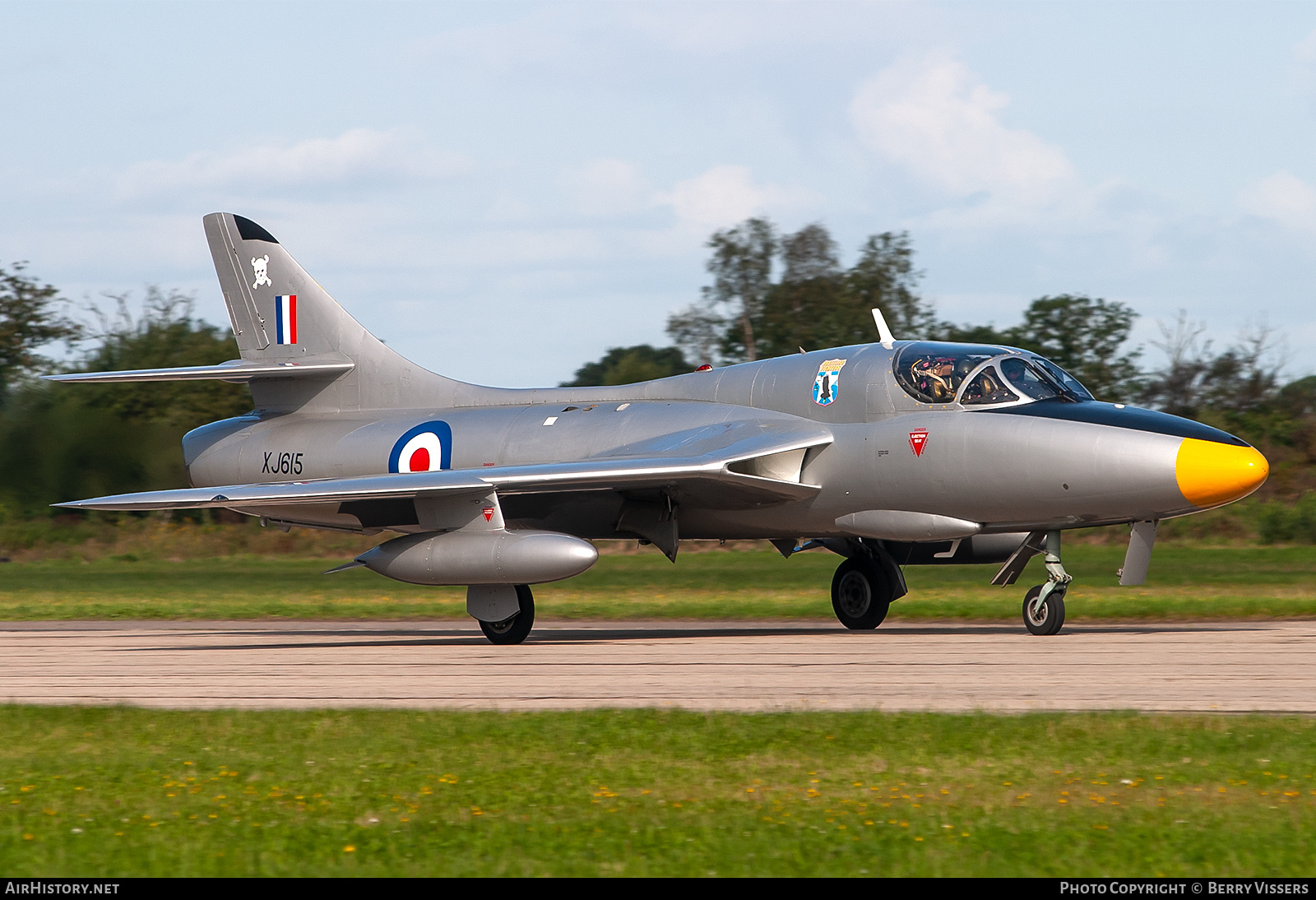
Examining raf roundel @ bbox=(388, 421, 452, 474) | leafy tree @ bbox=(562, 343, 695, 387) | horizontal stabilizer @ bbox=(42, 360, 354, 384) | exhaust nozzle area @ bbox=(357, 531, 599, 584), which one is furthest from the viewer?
leafy tree @ bbox=(562, 343, 695, 387)

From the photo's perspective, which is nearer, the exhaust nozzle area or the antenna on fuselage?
the exhaust nozzle area

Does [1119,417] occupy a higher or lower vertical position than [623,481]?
higher

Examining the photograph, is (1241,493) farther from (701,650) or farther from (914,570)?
(914,570)

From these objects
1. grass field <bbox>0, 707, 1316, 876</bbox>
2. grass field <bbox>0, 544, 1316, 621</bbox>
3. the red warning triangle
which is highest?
the red warning triangle

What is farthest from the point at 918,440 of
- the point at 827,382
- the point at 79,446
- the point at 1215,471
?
the point at 79,446

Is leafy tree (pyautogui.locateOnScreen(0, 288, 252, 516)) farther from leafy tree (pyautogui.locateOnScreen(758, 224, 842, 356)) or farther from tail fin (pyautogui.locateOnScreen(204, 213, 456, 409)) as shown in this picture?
leafy tree (pyautogui.locateOnScreen(758, 224, 842, 356))

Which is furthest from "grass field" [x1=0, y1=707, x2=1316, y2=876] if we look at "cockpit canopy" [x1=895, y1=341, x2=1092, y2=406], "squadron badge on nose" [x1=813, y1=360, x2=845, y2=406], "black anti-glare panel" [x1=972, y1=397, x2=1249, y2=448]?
"squadron badge on nose" [x1=813, y1=360, x2=845, y2=406]

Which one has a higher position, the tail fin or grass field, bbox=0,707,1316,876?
the tail fin

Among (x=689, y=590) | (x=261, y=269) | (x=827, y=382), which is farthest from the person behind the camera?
(x=689, y=590)

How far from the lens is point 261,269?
21281 millimetres

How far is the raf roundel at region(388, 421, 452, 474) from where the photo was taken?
19.0 m

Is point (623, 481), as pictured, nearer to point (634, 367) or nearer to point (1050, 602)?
point (1050, 602)

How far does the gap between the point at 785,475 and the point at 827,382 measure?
3.93 ft

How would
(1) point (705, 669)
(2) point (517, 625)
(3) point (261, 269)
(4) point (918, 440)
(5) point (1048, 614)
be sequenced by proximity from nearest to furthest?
(1) point (705, 669) → (5) point (1048, 614) → (4) point (918, 440) → (2) point (517, 625) → (3) point (261, 269)
